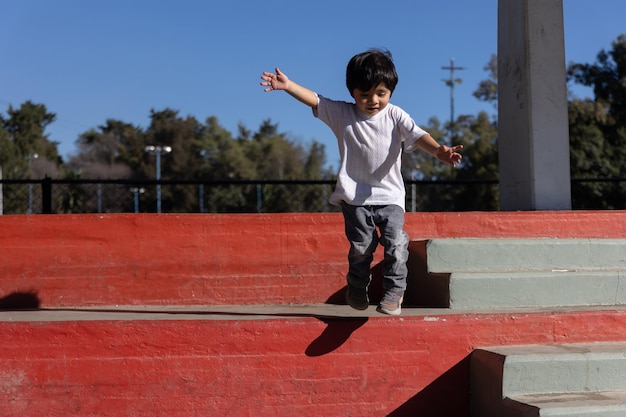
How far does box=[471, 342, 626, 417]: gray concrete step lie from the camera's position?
363 cm

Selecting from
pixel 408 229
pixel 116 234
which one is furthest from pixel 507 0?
pixel 116 234

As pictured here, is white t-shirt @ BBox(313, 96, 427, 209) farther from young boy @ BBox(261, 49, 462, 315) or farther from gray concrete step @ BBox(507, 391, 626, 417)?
gray concrete step @ BBox(507, 391, 626, 417)

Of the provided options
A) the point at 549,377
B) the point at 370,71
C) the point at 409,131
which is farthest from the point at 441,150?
the point at 549,377

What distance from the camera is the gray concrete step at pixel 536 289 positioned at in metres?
4.27

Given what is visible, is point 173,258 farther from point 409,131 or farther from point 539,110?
point 539,110

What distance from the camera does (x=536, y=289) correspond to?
437cm

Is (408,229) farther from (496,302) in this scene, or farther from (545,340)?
(545,340)

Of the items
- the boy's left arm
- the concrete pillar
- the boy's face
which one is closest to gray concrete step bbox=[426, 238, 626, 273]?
the boy's left arm

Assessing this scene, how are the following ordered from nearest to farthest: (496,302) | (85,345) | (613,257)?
1. (85,345)
2. (496,302)
3. (613,257)

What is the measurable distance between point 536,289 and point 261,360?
168cm

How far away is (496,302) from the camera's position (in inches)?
170

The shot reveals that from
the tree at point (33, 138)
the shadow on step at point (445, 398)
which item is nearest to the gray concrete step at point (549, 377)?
the shadow on step at point (445, 398)

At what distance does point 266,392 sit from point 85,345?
3.08 feet

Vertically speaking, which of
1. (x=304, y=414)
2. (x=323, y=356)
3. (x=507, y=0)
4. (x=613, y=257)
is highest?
(x=507, y=0)
